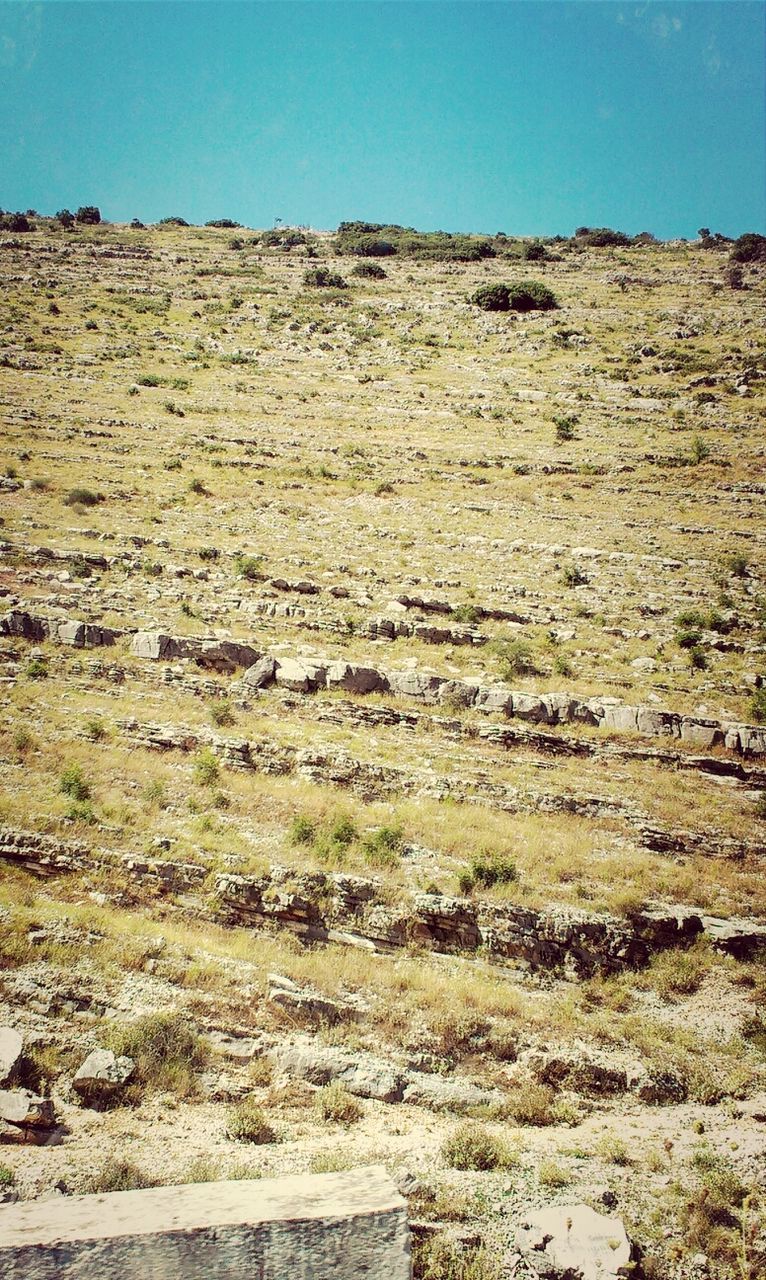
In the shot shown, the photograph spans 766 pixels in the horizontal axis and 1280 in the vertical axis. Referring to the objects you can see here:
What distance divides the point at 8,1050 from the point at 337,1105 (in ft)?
10.3

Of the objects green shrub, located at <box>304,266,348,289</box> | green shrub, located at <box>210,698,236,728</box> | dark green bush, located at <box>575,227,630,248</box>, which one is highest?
dark green bush, located at <box>575,227,630,248</box>

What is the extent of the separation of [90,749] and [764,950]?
40.1 ft

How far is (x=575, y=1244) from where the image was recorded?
4594 millimetres

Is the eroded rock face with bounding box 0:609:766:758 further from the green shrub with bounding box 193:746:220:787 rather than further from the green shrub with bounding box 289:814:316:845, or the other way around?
the green shrub with bounding box 289:814:316:845

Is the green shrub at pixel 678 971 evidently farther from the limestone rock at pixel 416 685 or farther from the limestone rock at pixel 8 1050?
the limestone rock at pixel 8 1050

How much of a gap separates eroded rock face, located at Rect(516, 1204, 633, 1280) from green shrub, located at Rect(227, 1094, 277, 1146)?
2.27m

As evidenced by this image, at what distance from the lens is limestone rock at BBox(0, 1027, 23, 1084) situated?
5.30m

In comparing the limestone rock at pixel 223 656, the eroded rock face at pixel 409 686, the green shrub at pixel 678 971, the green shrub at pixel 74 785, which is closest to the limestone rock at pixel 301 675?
the eroded rock face at pixel 409 686

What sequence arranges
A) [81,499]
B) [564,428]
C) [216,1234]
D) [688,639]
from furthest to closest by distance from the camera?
[564,428]
[81,499]
[688,639]
[216,1234]

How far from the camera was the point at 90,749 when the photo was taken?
1169 centimetres

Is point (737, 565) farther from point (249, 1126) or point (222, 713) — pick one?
point (249, 1126)

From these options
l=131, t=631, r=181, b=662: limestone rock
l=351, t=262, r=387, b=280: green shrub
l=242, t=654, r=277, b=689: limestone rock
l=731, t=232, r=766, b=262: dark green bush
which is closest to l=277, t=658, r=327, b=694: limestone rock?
l=242, t=654, r=277, b=689: limestone rock

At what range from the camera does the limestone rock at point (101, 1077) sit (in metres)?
5.45

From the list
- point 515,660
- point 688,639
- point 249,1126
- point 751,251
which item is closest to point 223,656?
point 515,660
